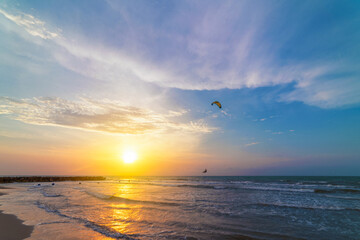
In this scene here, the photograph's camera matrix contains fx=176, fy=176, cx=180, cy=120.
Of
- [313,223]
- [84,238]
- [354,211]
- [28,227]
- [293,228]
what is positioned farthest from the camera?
[354,211]

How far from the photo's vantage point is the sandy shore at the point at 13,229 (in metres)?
7.92

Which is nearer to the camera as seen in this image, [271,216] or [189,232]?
[189,232]

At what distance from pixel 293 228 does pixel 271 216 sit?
9.10 feet

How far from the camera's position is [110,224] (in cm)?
1034

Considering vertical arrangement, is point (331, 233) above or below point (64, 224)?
below

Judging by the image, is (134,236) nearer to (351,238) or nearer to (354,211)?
(351,238)

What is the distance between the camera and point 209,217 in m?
12.6

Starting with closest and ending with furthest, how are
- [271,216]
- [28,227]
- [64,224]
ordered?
[28,227] → [64,224] → [271,216]

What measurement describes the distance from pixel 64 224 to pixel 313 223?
51.6ft

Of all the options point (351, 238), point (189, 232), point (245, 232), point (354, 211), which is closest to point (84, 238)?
point (189, 232)

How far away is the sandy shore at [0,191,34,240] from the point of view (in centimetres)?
792

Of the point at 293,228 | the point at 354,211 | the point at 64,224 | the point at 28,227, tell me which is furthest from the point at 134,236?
the point at 354,211

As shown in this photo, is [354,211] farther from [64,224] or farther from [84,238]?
[64,224]

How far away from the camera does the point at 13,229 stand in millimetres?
8844
